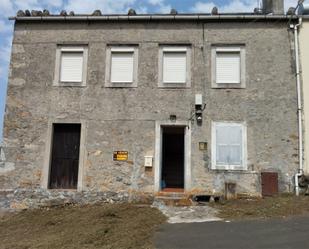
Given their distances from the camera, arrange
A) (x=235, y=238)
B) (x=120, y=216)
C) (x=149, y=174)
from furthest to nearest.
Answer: (x=149, y=174) → (x=120, y=216) → (x=235, y=238)

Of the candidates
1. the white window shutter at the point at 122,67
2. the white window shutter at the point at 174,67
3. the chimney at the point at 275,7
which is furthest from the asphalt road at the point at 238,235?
the chimney at the point at 275,7

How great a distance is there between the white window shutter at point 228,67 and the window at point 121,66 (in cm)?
282

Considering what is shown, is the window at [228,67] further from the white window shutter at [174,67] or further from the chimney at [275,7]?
the chimney at [275,7]

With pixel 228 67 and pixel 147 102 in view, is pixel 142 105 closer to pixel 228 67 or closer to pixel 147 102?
pixel 147 102

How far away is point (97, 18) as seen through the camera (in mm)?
13688

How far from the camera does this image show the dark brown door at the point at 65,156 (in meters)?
13.2

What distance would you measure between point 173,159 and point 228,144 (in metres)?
2.91

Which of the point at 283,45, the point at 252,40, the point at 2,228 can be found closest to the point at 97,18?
the point at 252,40

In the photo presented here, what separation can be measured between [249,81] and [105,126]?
16.5 feet

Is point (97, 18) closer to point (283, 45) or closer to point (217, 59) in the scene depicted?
point (217, 59)

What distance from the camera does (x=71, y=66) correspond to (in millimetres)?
13727

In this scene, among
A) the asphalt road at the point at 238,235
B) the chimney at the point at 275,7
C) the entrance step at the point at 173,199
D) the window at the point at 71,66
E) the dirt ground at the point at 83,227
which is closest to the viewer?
the asphalt road at the point at 238,235

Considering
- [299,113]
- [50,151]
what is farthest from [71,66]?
[299,113]

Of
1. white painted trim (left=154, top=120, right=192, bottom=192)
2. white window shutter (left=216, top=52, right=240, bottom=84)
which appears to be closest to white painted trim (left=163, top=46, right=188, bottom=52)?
white window shutter (left=216, top=52, right=240, bottom=84)
